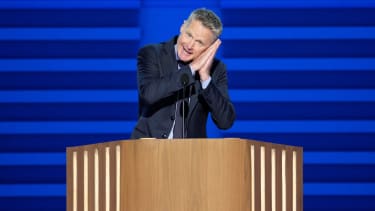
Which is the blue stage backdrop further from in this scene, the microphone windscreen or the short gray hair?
the microphone windscreen

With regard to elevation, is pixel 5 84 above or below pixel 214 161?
above

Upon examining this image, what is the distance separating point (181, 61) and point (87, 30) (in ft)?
4.47

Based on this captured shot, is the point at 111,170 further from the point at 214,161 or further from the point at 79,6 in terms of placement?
the point at 79,6

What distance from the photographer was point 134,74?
4453mm

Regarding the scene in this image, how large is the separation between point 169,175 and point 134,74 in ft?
6.61

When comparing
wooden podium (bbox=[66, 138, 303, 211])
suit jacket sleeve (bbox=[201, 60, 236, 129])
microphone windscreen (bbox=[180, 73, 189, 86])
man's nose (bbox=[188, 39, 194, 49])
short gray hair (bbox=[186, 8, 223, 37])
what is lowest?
wooden podium (bbox=[66, 138, 303, 211])

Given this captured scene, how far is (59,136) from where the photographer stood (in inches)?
177

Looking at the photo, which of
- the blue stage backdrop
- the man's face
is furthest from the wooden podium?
the blue stage backdrop

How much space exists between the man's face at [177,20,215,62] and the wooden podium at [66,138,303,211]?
2.06 feet

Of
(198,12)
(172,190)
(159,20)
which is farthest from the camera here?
(159,20)

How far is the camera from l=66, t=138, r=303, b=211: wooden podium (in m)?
2.49

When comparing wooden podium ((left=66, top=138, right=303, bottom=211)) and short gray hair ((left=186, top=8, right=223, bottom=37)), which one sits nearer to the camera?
wooden podium ((left=66, top=138, right=303, bottom=211))

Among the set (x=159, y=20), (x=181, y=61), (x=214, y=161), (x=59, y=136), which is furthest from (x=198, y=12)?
(x=59, y=136)

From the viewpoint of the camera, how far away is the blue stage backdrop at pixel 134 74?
445 cm
